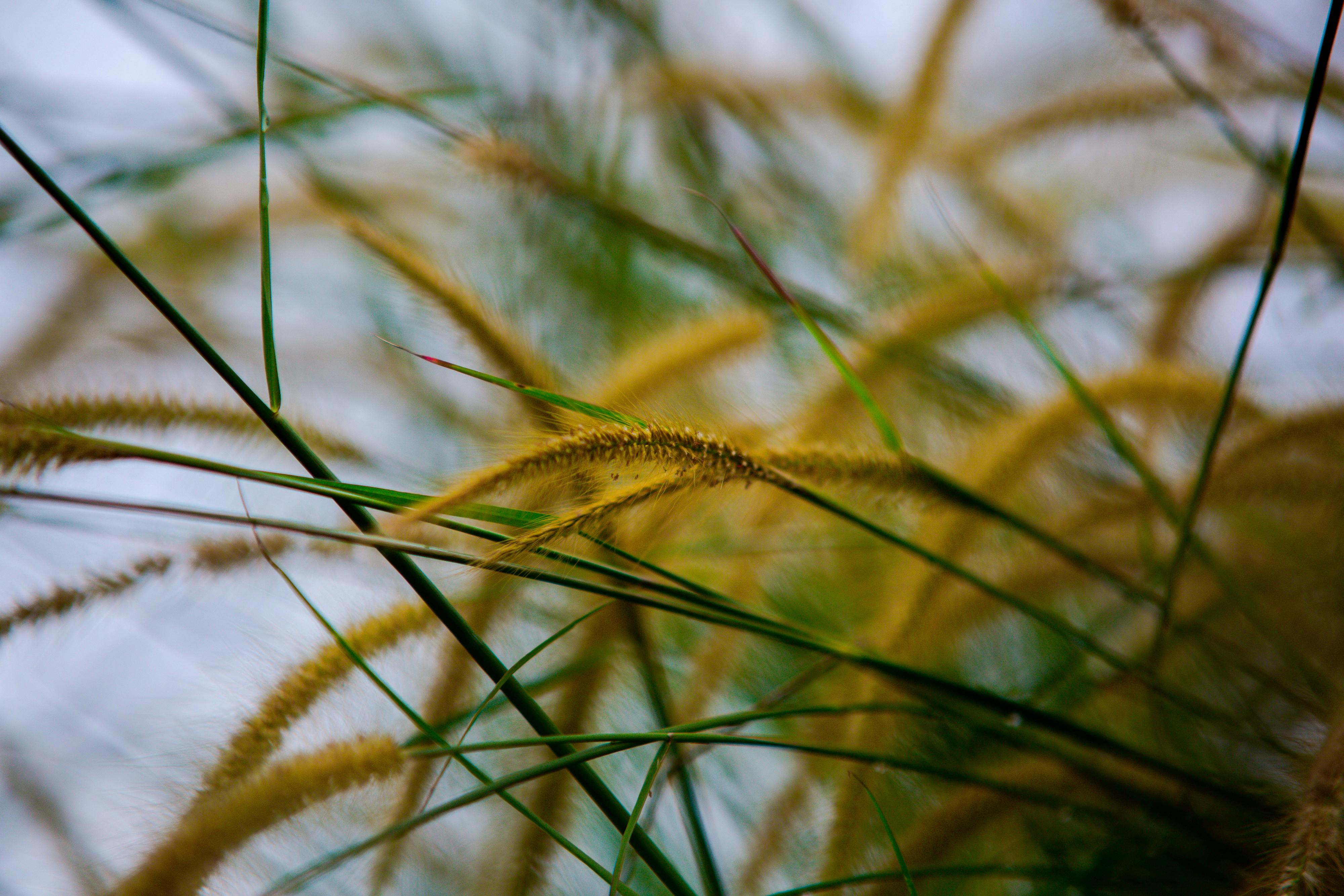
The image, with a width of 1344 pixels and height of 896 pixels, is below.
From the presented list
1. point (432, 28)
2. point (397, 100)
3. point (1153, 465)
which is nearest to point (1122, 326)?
point (1153, 465)

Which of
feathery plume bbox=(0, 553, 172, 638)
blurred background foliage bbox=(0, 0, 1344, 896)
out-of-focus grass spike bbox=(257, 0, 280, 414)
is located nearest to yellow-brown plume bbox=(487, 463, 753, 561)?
blurred background foliage bbox=(0, 0, 1344, 896)

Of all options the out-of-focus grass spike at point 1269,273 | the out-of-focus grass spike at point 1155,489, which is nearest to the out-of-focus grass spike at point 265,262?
the out-of-focus grass spike at point 1155,489

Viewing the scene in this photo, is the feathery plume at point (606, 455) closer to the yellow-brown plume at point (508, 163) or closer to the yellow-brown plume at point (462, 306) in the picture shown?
the yellow-brown plume at point (462, 306)

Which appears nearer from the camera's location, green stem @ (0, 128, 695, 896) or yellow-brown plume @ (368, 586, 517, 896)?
green stem @ (0, 128, 695, 896)

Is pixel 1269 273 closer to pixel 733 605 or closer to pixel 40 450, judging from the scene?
pixel 733 605

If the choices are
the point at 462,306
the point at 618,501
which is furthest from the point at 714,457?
the point at 462,306

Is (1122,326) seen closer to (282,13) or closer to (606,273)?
(606,273)

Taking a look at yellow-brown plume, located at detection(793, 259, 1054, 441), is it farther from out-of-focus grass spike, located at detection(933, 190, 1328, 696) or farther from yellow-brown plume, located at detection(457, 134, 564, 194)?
yellow-brown plume, located at detection(457, 134, 564, 194)
